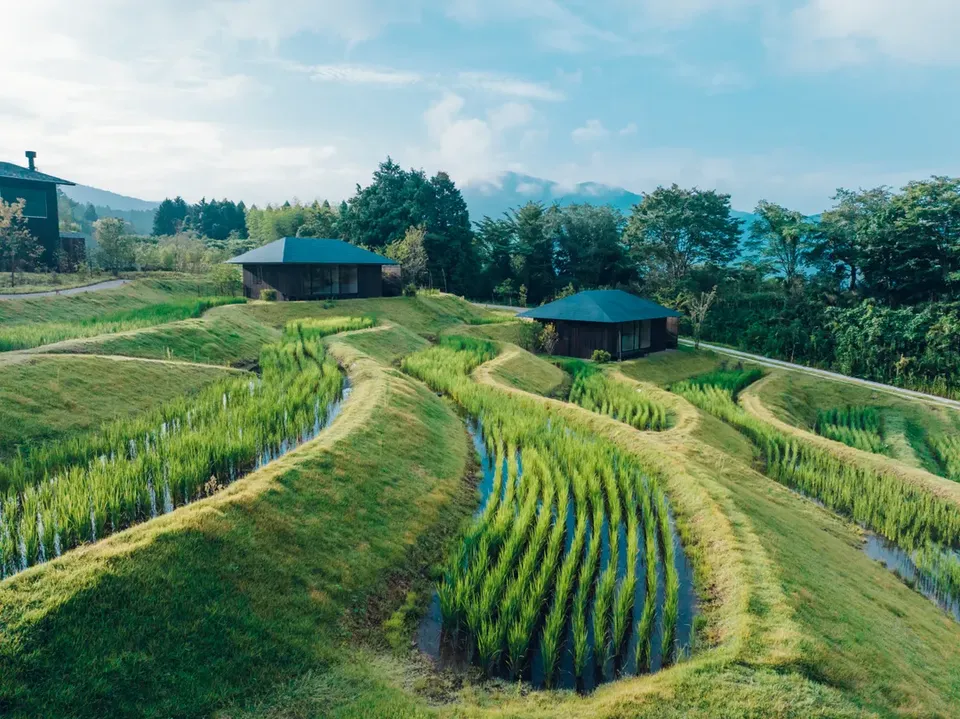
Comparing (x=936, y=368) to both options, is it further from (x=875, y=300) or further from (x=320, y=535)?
(x=320, y=535)

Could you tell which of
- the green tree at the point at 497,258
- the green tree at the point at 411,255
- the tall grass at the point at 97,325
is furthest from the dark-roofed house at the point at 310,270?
the green tree at the point at 497,258

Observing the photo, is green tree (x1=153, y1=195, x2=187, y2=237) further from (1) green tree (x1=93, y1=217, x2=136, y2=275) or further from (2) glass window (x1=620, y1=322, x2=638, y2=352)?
(2) glass window (x1=620, y1=322, x2=638, y2=352)

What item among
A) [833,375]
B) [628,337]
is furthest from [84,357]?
[833,375]

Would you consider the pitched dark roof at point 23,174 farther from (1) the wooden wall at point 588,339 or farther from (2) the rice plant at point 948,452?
(2) the rice plant at point 948,452

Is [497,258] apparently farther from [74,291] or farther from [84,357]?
[84,357]

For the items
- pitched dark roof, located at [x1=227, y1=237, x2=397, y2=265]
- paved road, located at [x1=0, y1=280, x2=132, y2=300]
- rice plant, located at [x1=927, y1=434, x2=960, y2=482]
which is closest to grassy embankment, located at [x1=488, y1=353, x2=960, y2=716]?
rice plant, located at [x1=927, y1=434, x2=960, y2=482]

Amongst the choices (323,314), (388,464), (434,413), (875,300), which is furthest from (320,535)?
(875,300)
